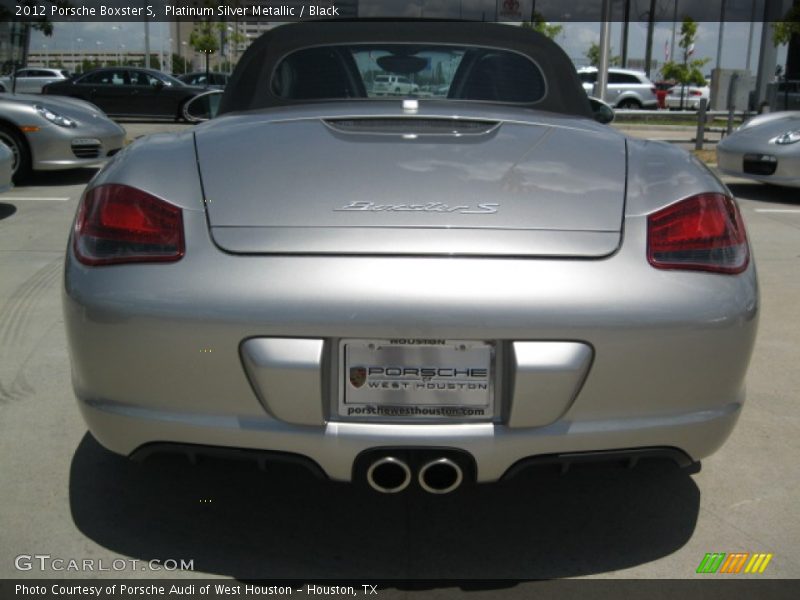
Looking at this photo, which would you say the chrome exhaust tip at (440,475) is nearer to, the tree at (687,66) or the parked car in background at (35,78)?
the parked car in background at (35,78)

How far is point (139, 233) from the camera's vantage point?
206 centimetres

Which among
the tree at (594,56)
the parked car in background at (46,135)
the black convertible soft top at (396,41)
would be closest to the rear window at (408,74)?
the black convertible soft top at (396,41)

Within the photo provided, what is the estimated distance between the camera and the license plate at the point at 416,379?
6.37ft

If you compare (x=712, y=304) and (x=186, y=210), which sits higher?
(x=186, y=210)

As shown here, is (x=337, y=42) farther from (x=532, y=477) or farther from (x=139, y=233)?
(x=532, y=477)

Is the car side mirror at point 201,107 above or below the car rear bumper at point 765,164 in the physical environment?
above

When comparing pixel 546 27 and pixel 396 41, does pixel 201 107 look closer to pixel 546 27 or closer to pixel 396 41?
pixel 396 41

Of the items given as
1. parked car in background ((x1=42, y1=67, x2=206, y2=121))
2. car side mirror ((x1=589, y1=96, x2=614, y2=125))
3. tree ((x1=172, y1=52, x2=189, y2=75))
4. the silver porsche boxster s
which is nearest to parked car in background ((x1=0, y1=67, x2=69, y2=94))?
parked car in background ((x1=42, y1=67, x2=206, y2=121))

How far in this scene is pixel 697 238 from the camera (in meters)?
2.09

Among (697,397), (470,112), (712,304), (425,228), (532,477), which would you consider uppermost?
(470,112)

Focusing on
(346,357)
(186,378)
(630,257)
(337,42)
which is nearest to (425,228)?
(346,357)

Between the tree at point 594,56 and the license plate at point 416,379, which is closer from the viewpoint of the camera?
the license plate at point 416,379

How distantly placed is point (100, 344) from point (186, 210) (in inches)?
14.6

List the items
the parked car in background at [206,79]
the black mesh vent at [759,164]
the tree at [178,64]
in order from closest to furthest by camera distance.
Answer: the black mesh vent at [759,164], the parked car in background at [206,79], the tree at [178,64]
